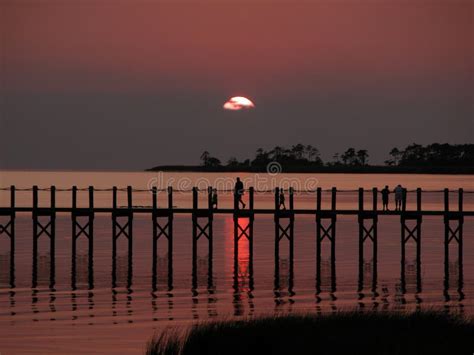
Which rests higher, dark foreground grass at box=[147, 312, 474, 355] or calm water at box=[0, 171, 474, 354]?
dark foreground grass at box=[147, 312, 474, 355]

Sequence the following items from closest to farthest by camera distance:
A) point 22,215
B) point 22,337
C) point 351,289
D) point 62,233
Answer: point 22,337 < point 351,289 < point 62,233 < point 22,215

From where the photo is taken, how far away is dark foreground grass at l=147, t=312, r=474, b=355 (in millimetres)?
24709

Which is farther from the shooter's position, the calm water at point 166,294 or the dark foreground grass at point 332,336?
the calm water at point 166,294

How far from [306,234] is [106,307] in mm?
46431

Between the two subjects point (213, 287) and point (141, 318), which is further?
point (213, 287)

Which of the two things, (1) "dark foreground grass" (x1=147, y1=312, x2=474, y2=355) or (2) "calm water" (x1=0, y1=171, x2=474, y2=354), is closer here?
(1) "dark foreground grass" (x1=147, y1=312, x2=474, y2=355)

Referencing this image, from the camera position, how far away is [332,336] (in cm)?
2603

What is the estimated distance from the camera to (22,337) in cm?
2962

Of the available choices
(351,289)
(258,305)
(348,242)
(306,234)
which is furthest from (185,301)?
(306,234)

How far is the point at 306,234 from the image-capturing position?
→ 81.0 meters

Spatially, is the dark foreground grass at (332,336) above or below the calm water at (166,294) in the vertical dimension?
Answer: above

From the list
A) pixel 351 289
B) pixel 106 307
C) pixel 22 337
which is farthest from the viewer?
pixel 351 289

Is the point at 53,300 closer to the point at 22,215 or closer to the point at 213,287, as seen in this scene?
the point at 213,287

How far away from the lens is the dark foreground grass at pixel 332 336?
973 inches
